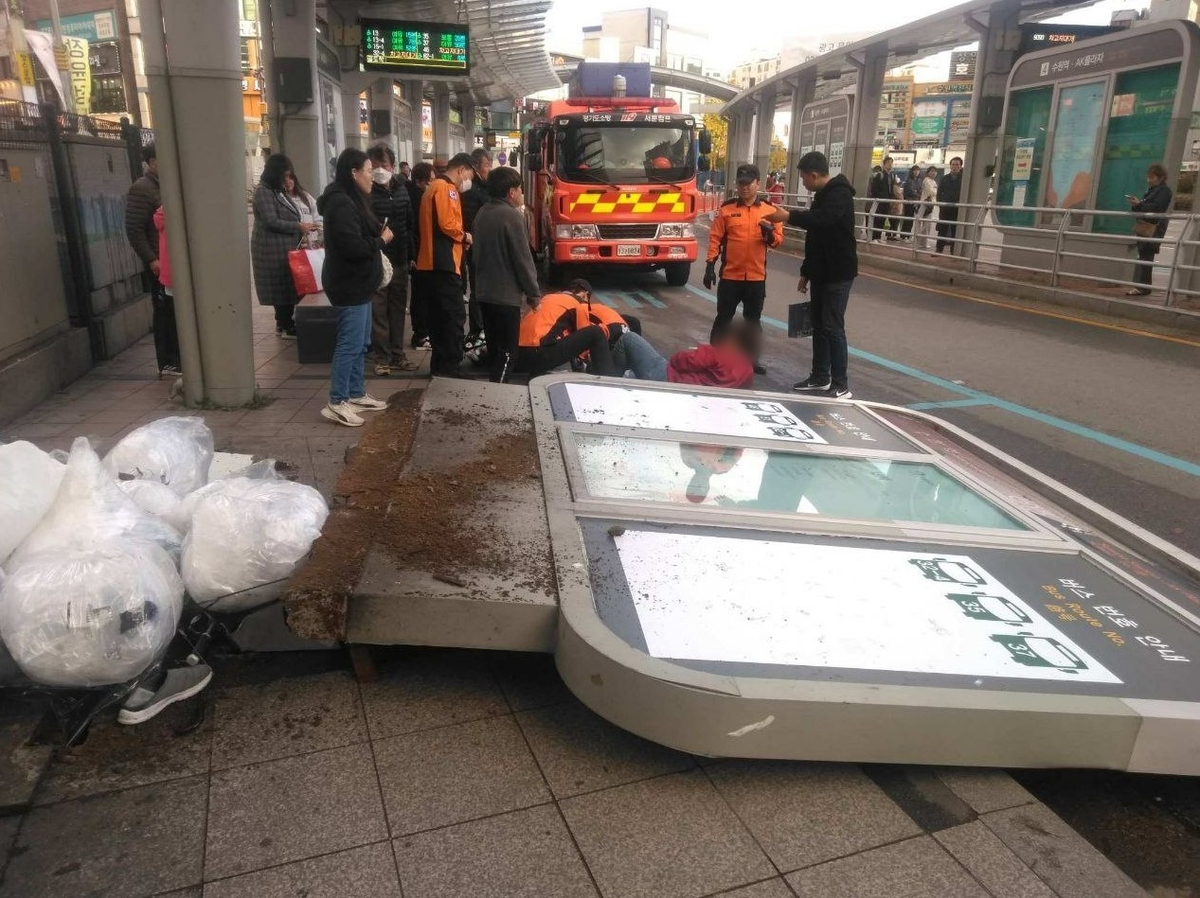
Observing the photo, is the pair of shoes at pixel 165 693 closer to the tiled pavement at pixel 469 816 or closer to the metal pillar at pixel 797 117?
the tiled pavement at pixel 469 816

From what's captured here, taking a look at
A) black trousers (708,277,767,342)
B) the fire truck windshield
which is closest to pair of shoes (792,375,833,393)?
black trousers (708,277,767,342)

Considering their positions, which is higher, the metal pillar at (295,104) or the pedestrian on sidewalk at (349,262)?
the metal pillar at (295,104)

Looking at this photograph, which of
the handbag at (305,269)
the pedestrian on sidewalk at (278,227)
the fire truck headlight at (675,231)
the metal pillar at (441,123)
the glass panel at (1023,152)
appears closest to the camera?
the pedestrian on sidewalk at (278,227)

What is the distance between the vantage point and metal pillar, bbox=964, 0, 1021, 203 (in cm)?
1728

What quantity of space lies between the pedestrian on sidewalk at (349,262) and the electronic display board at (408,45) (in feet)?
33.2

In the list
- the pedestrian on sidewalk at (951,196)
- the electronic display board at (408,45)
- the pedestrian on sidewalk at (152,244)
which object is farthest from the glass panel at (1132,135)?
the pedestrian on sidewalk at (152,244)

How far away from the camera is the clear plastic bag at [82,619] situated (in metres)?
2.41

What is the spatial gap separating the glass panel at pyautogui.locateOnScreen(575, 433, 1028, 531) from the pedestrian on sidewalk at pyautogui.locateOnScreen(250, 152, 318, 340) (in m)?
5.17

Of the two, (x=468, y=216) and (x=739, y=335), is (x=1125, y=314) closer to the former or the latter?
(x=739, y=335)

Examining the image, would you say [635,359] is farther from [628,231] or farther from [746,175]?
[628,231]

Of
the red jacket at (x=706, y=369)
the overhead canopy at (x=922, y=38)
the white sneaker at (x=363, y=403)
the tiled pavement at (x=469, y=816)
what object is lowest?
the tiled pavement at (x=469, y=816)

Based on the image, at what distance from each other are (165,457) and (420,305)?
4.72 metres

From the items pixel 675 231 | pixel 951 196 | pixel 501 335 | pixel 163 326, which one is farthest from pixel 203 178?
pixel 951 196

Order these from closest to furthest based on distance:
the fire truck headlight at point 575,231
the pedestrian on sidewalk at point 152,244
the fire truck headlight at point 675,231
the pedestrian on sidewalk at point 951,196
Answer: the pedestrian on sidewalk at point 152,244
the fire truck headlight at point 575,231
the fire truck headlight at point 675,231
the pedestrian on sidewalk at point 951,196
